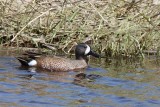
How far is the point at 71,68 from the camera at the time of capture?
11.1m

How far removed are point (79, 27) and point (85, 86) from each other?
11.3 feet

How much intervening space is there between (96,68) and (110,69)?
0.81 ft

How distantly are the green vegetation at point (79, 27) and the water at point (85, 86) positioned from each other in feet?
2.53

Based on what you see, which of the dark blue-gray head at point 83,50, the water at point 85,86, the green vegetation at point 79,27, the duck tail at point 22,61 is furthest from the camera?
the green vegetation at point 79,27

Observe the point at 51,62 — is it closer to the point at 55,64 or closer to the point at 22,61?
the point at 55,64

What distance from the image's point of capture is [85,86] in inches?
370

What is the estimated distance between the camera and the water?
826 centimetres

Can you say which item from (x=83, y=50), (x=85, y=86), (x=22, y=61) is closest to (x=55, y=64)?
(x=22, y=61)

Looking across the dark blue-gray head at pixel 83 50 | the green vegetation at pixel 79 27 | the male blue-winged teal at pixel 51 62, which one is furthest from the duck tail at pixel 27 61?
the green vegetation at pixel 79 27

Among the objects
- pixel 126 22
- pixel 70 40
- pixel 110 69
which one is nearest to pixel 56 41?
pixel 70 40

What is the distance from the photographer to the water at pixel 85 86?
325 inches

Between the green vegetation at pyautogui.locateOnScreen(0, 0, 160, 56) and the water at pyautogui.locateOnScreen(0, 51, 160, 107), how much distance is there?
30.3 inches

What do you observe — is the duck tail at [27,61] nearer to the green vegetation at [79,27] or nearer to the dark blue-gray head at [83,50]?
the dark blue-gray head at [83,50]

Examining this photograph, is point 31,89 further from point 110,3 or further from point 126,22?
point 110,3
